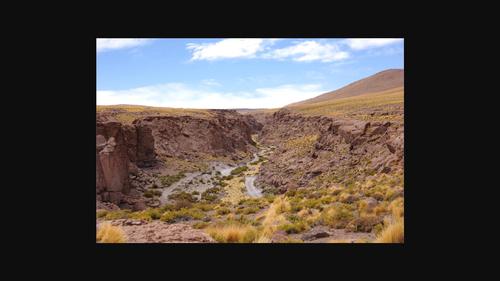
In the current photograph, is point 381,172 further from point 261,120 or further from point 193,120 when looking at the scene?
point 261,120

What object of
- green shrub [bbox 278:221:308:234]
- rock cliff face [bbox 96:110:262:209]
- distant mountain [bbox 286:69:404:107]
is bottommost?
green shrub [bbox 278:221:308:234]

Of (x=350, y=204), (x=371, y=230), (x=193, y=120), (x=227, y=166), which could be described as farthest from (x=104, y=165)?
(x=193, y=120)

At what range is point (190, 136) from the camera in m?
45.5

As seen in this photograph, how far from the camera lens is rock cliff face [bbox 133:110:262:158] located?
41.0m

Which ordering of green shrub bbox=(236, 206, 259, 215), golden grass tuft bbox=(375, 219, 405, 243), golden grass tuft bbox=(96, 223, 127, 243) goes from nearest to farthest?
1. golden grass tuft bbox=(375, 219, 405, 243)
2. golden grass tuft bbox=(96, 223, 127, 243)
3. green shrub bbox=(236, 206, 259, 215)

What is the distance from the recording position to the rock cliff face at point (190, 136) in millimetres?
41031

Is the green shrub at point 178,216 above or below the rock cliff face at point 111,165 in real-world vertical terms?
below

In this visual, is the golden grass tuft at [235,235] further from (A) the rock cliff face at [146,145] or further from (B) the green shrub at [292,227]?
(A) the rock cliff face at [146,145]

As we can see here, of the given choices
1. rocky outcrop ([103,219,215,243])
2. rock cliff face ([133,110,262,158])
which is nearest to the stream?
rock cliff face ([133,110,262,158])

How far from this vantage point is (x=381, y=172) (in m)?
16.8

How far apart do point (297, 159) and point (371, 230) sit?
73.5 feet

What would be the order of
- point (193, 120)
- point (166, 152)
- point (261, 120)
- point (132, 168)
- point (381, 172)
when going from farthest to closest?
1. point (261, 120)
2. point (193, 120)
3. point (166, 152)
4. point (132, 168)
5. point (381, 172)

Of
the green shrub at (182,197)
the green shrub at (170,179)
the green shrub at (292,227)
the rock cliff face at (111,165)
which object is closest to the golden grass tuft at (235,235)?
the green shrub at (292,227)

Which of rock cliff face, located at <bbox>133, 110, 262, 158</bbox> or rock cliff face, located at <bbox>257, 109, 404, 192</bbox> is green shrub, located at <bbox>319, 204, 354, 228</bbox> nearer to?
rock cliff face, located at <bbox>257, 109, 404, 192</bbox>
